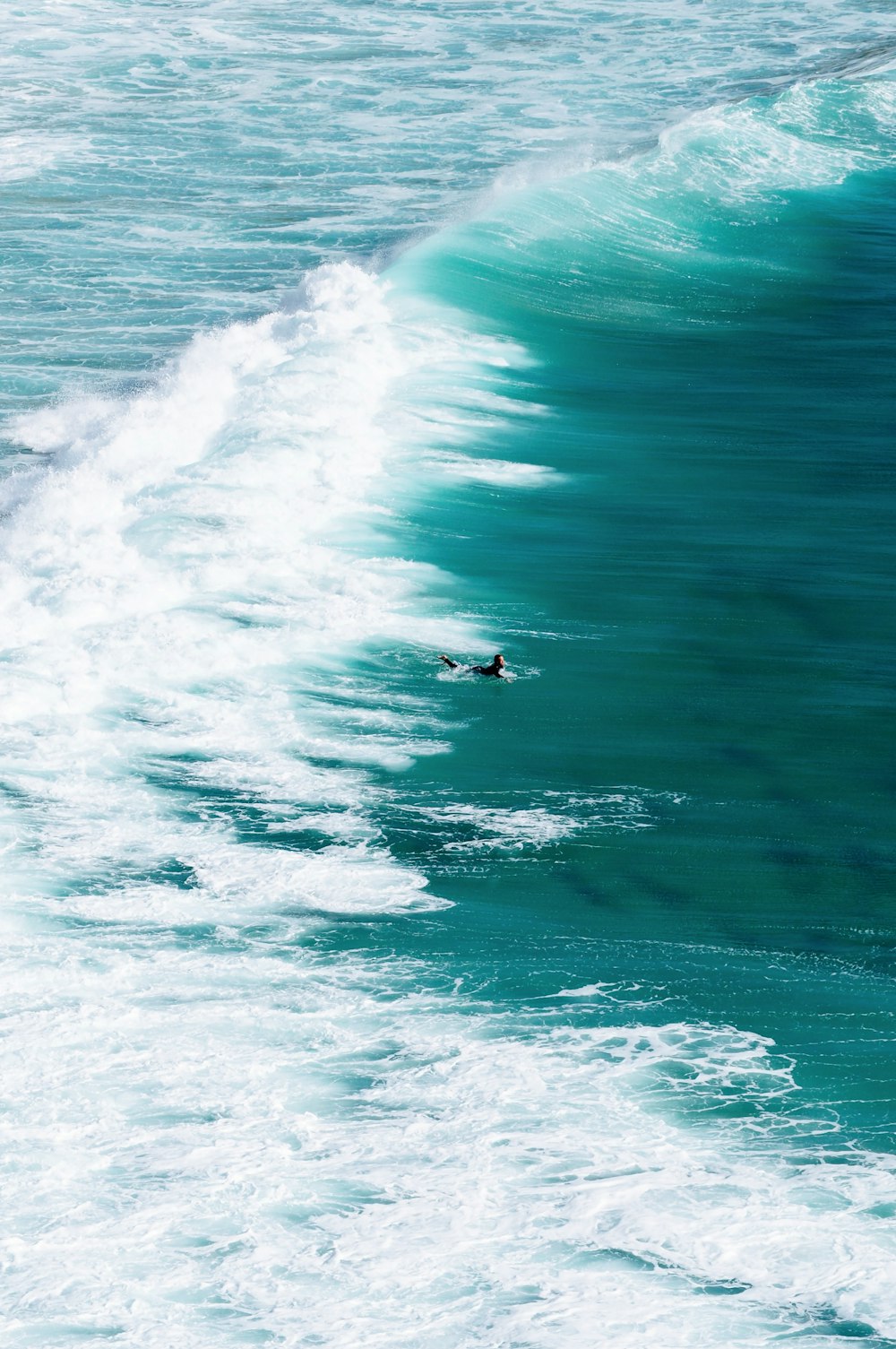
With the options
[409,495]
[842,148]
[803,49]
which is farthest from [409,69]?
[409,495]

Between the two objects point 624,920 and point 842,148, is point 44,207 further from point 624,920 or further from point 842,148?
point 624,920

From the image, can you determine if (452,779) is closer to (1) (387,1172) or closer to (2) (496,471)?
(1) (387,1172)

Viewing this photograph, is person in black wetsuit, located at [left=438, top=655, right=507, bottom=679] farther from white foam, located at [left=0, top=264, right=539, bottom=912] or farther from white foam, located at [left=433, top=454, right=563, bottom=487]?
white foam, located at [left=433, top=454, right=563, bottom=487]

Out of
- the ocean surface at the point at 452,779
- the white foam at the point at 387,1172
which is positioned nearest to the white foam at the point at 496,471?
the ocean surface at the point at 452,779

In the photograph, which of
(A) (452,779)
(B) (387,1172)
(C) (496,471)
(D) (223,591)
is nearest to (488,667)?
(A) (452,779)

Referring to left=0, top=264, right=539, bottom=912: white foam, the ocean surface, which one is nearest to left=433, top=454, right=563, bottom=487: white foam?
the ocean surface

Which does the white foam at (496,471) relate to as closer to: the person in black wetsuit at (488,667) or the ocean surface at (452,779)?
the ocean surface at (452,779)

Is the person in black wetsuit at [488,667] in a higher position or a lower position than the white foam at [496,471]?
lower
